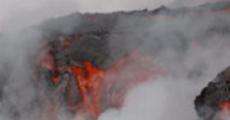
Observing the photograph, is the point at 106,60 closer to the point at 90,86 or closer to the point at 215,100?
the point at 90,86

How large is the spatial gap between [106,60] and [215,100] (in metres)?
12.1

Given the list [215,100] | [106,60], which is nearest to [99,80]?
[106,60]

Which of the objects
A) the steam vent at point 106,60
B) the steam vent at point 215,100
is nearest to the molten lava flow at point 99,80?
the steam vent at point 106,60

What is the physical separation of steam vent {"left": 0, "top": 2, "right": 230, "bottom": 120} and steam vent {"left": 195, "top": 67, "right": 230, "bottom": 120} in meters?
7.03

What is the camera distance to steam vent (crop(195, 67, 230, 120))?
89.8 ft

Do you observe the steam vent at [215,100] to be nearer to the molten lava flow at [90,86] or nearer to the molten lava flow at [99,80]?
the molten lava flow at [99,80]

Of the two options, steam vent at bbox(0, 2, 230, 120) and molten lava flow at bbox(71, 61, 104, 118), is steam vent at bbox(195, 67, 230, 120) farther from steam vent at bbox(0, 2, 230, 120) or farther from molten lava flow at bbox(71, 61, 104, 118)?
molten lava flow at bbox(71, 61, 104, 118)

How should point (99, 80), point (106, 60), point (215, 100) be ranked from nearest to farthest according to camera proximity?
point (215, 100)
point (99, 80)
point (106, 60)

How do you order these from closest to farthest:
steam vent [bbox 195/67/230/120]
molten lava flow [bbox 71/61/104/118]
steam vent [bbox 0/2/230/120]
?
steam vent [bbox 195/67/230/120], molten lava flow [bbox 71/61/104/118], steam vent [bbox 0/2/230/120]

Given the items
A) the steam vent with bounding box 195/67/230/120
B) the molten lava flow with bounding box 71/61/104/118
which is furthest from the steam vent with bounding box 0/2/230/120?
the steam vent with bounding box 195/67/230/120

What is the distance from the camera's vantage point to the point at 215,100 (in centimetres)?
2753

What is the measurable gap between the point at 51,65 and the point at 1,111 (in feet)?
17.9

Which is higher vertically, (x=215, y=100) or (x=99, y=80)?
(x=215, y=100)

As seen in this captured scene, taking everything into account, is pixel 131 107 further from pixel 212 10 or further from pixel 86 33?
pixel 212 10
